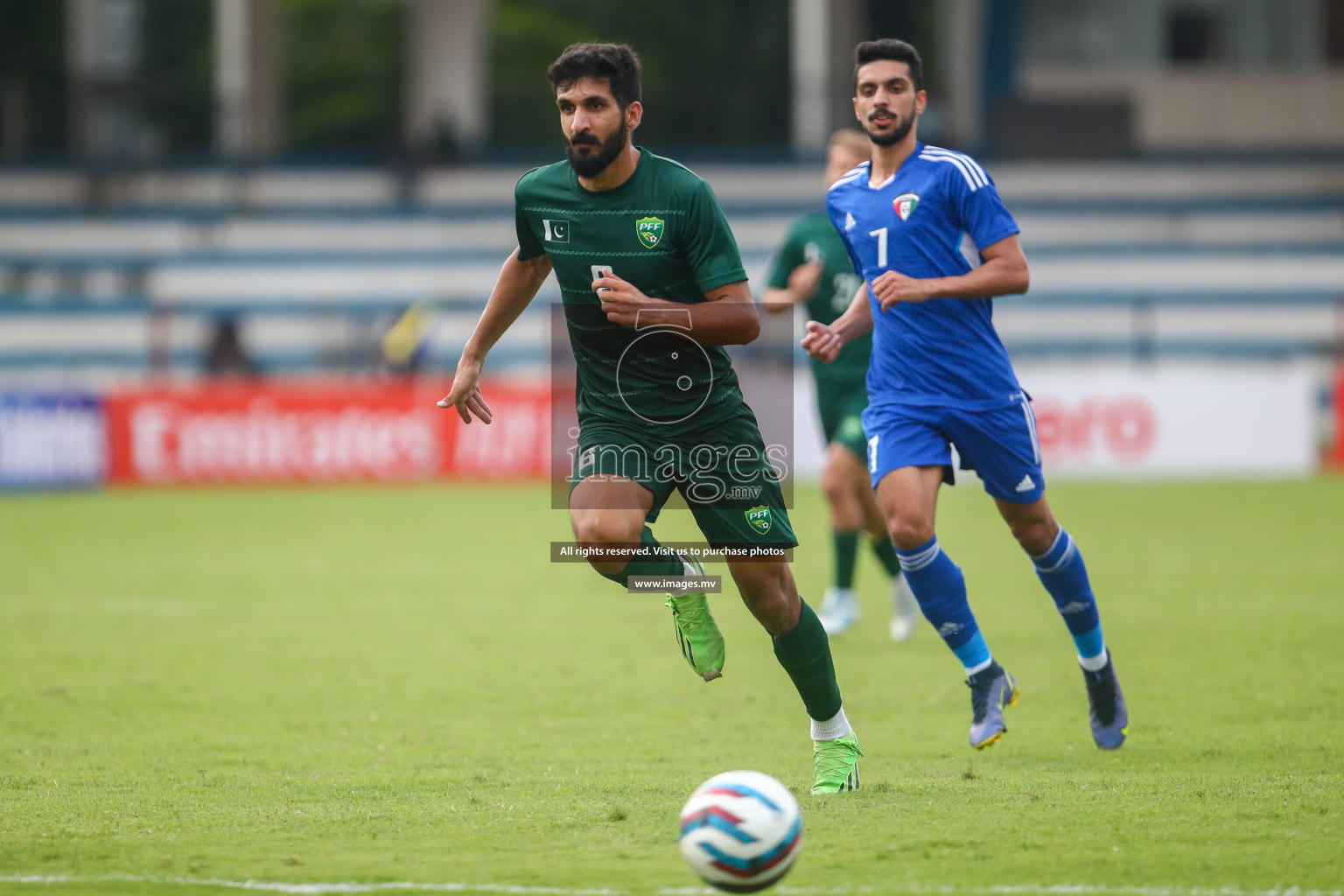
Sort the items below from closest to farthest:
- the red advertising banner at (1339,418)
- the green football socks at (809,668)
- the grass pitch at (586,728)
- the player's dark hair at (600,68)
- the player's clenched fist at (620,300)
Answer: the grass pitch at (586,728) < the player's clenched fist at (620,300) < the player's dark hair at (600,68) < the green football socks at (809,668) < the red advertising banner at (1339,418)

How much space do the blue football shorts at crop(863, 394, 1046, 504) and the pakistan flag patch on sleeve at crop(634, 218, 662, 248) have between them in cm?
134

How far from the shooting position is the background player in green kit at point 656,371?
4.98 m

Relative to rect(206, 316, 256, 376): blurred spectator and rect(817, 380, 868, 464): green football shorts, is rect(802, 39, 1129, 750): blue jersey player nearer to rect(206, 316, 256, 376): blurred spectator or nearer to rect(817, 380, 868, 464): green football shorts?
rect(817, 380, 868, 464): green football shorts

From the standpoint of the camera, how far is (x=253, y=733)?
6.36 m

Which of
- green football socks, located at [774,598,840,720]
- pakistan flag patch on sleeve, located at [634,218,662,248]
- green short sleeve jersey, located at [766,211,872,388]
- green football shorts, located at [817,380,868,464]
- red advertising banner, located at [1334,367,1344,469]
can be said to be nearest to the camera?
pakistan flag patch on sleeve, located at [634,218,662,248]

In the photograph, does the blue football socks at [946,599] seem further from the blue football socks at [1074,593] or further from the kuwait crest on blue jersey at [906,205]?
the kuwait crest on blue jersey at [906,205]

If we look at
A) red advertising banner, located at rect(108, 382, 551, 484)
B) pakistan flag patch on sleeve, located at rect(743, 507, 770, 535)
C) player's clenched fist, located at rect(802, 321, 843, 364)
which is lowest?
red advertising banner, located at rect(108, 382, 551, 484)

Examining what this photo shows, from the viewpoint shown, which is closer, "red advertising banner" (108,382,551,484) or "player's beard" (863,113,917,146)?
"player's beard" (863,113,917,146)

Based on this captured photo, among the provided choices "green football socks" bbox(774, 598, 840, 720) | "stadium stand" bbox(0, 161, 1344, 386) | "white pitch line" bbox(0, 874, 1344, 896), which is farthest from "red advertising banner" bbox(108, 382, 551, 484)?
"white pitch line" bbox(0, 874, 1344, 896)

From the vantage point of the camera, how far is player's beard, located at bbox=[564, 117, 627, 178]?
4.98 metres

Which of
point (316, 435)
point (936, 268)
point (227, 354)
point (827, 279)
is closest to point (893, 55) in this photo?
point (936, 268)

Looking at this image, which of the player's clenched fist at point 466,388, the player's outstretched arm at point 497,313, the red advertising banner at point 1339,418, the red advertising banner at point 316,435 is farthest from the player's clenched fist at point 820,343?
the red advertising banner at point 1339,418

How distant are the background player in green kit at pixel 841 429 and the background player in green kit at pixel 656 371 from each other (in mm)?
3672

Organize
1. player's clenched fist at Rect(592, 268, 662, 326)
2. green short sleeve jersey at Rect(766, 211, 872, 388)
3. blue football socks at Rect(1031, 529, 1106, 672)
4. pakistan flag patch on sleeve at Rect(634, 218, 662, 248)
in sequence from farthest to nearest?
1. green short sleeve jersey at Rect(766, 211, 872, 388)
2. blue football socks at Rect(1031, 529, 1106, 672)
3. pakistan flag patch on sleeve at Rect(634, 218, 662, 248)
4. player's clenched fist at Rect(592, 268, 662, 326)
